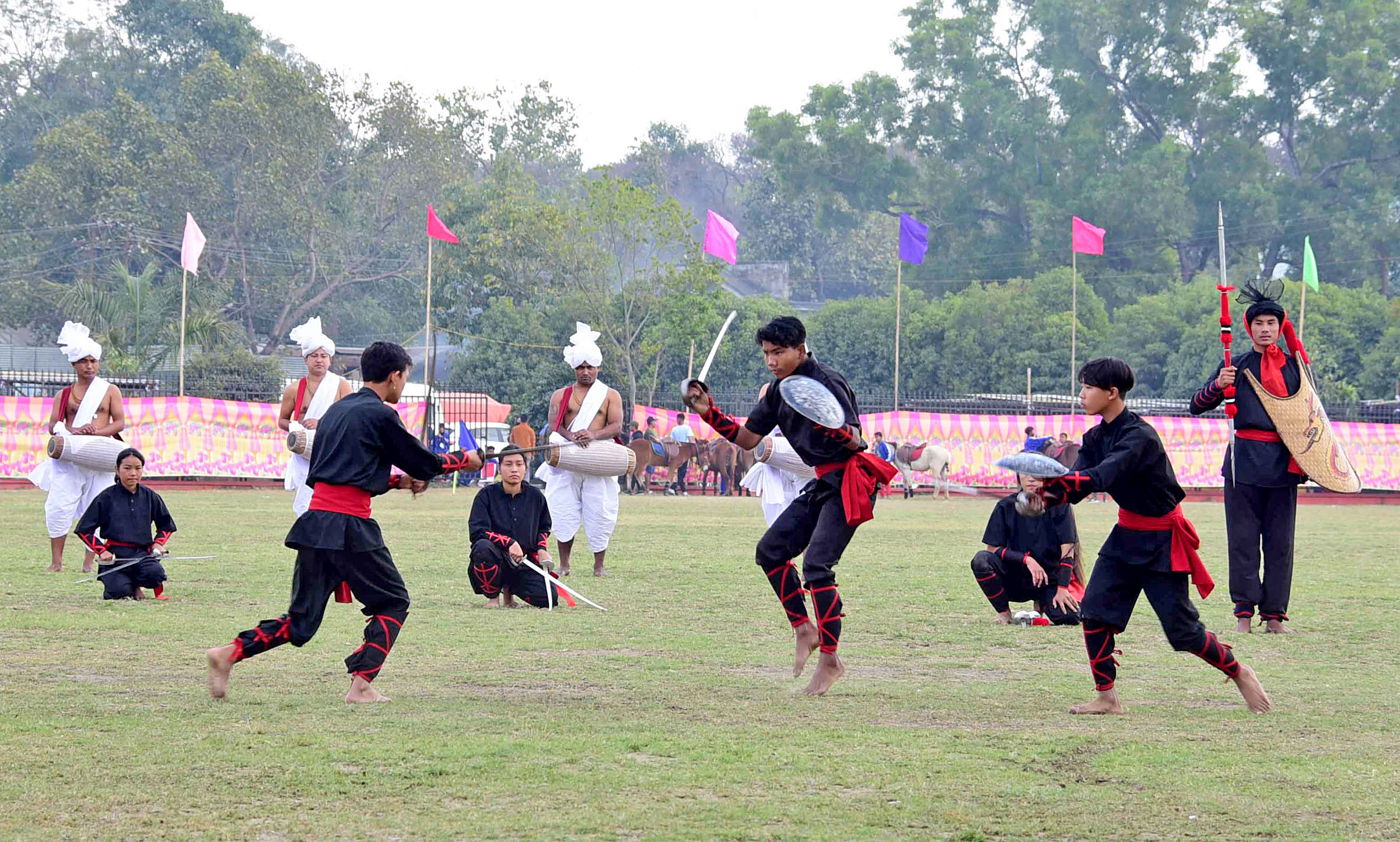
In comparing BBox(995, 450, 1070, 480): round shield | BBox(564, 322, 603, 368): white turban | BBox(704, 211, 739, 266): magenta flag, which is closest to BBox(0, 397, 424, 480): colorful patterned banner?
BBox(704, 211, 739, 266): magenta flag

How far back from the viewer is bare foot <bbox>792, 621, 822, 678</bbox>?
7.66 meters

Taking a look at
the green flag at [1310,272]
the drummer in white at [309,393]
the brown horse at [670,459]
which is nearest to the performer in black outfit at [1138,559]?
the drummer in white at [309,393]

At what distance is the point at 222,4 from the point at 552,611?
154 feet

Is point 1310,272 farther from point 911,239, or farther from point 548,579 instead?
point 548,579

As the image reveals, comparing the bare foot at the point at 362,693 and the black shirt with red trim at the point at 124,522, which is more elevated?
the black shirt with red trim at the point at 124,522

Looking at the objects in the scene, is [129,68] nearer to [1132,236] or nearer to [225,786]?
[1132,236]

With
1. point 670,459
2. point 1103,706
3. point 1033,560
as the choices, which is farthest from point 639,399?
point 1103,706

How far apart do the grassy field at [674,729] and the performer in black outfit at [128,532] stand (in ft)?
0.94

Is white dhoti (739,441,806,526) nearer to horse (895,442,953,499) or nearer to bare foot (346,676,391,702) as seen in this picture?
bare foot (346,676,391,702)

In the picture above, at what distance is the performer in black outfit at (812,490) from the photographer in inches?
294

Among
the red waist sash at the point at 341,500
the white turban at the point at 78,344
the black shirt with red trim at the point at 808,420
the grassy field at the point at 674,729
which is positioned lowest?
the grassy field at the point at 674,729

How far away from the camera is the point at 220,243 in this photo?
4759 centimetres

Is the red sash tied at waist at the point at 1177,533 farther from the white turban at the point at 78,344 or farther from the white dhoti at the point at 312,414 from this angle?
the white turban at the point at 78,344

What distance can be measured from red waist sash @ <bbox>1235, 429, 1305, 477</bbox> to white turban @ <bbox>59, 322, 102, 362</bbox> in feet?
28.4
